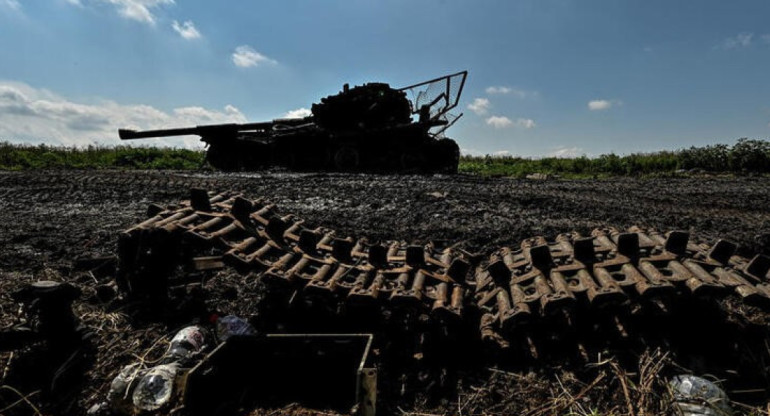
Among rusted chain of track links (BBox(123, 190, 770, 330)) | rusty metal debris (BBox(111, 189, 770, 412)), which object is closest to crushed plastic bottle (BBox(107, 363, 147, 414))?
rusty metal debris (BBox(111, 189, 770, 412))

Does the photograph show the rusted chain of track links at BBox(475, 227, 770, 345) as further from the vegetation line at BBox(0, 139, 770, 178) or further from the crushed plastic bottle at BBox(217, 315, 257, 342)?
the vegetation line at BBox(0, 139, 770, 178)

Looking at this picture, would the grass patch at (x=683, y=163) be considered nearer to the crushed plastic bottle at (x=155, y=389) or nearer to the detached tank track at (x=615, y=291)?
the detached tank track at (x=615, y=291)

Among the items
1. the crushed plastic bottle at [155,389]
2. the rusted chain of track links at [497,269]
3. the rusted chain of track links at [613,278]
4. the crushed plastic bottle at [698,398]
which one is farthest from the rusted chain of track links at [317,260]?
the crushed plastic bottle at [698,398]

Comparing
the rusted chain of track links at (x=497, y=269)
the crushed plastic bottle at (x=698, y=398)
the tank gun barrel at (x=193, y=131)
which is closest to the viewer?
the crushed plastic bottle at (x=698, y=398)

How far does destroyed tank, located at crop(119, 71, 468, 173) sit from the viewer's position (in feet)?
54.8

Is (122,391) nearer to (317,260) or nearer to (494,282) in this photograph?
(317,260)

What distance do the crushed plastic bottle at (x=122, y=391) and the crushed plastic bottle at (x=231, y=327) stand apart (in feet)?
1.61

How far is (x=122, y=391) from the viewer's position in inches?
90.3

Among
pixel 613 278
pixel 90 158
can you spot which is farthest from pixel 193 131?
pixel 613 278

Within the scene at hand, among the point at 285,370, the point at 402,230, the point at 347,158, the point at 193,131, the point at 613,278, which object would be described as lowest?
the point at 285,370

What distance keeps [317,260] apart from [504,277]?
1369 millimetres

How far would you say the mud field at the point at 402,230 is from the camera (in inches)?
89.5

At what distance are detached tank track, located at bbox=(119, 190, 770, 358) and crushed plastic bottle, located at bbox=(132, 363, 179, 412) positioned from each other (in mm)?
765

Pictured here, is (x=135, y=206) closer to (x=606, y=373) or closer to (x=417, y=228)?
(x=417, y=228)
